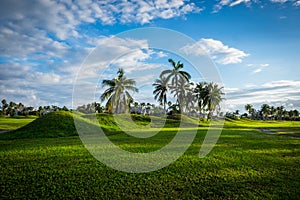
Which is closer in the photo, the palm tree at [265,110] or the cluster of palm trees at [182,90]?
the cluster of palm trees at [182,90]

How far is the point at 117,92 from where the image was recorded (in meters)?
46.2

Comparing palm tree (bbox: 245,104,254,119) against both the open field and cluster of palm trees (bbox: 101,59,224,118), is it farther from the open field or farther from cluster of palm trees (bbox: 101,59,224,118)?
the open field

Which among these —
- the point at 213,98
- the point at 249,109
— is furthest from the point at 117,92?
the point at 249,109

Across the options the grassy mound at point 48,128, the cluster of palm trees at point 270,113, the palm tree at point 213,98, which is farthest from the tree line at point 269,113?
the grassy mound at point 48,128

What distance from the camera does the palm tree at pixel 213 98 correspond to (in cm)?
6862

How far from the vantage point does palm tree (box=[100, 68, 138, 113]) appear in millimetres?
46188

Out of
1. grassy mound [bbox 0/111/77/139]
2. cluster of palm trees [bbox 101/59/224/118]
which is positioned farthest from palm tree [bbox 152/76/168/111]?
grassy mound [bbox 0/111/77/139]

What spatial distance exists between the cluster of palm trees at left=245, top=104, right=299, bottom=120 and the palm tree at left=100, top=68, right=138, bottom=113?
11443 cm

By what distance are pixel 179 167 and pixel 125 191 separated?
2.90 metres

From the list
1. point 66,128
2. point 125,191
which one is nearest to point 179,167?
point 125,191

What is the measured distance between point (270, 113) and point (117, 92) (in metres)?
127

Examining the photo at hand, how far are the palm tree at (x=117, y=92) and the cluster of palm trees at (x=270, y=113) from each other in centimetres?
11443

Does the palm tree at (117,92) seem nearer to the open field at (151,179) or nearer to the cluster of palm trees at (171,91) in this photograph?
the cluster of palm trees at (171,91)

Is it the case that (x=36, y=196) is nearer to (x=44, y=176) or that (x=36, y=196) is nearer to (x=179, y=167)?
(x=44, y=176)
